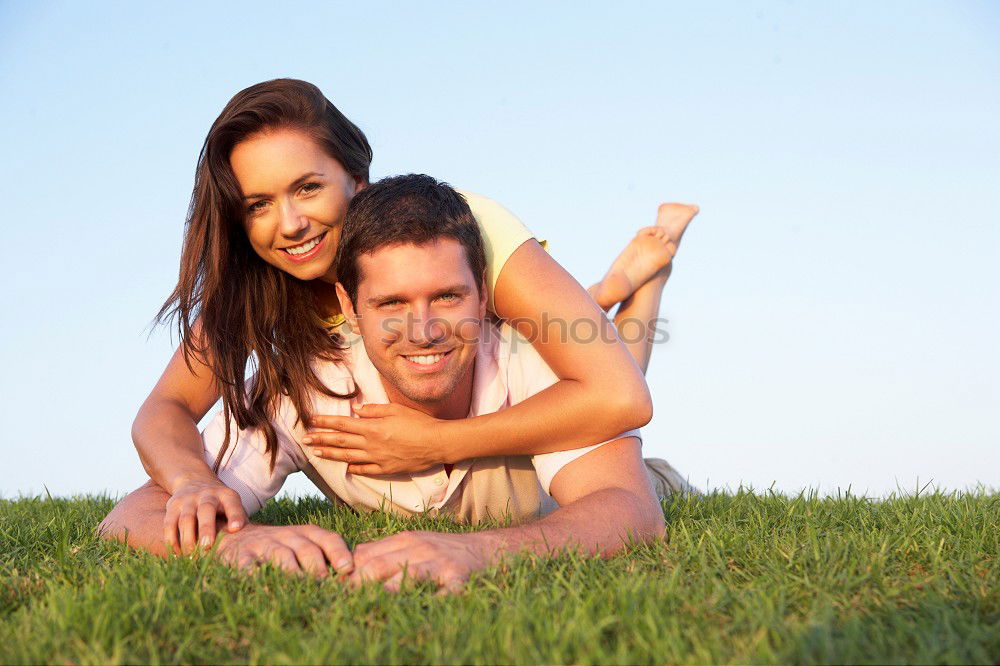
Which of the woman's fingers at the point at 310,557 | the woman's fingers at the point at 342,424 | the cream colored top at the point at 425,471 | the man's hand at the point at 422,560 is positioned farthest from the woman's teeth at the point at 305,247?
the man's hand at the point at 422,560

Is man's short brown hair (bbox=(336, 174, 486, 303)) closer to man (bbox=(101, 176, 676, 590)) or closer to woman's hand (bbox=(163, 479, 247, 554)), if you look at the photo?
man (bbox=(101, 176, 676, 590))

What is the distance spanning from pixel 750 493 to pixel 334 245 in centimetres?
255

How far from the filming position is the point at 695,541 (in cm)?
343

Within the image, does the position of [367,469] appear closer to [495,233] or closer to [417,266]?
[417,266]

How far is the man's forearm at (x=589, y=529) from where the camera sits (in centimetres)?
304

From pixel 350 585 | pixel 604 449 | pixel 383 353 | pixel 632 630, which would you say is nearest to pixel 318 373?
pixel 383 353

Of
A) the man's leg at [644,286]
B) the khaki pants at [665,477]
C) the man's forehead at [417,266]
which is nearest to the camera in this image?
the man's forehead at [417,266]

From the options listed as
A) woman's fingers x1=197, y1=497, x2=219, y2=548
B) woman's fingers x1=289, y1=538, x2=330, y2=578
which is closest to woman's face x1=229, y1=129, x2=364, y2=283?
woman's fingers x1=197, y1=497, x2=219, y2=548

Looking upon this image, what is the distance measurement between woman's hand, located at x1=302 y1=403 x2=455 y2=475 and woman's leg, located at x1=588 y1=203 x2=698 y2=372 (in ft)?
8.30

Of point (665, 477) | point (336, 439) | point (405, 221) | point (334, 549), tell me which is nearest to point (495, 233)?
point (405, 221)

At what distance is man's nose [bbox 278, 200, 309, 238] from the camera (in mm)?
4203

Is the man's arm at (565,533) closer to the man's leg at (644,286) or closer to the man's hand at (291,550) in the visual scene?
the man's hand at (291,550)

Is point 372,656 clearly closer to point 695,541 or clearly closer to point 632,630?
point 632,630

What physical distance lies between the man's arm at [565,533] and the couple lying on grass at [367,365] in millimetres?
13
